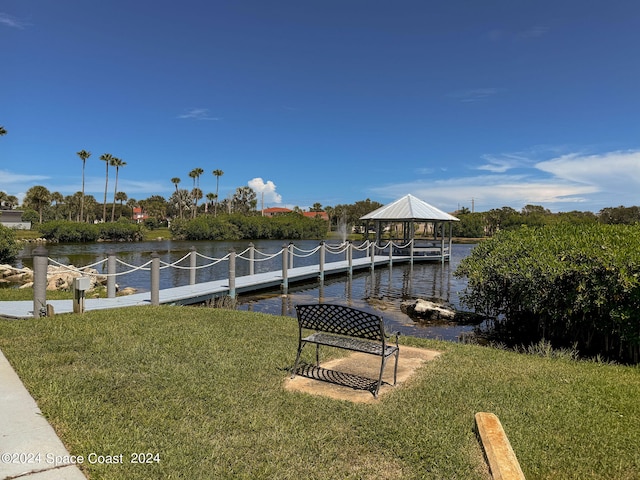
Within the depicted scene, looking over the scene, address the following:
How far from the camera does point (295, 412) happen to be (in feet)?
12.2

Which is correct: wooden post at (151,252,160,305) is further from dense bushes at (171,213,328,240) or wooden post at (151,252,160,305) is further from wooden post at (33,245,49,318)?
dense bushes at (171,213,328,240)

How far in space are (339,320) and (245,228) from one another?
215 ft

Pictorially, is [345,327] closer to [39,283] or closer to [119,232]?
[39,283]

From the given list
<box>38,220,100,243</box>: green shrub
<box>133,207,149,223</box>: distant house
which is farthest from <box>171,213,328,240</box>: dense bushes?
<box>133,207,149,223</box>: distant house

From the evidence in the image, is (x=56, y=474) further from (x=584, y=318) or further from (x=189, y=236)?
(x=189, y=236)

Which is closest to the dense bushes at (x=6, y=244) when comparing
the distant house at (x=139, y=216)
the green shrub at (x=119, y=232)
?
the green shrub at (x=119, y=232)

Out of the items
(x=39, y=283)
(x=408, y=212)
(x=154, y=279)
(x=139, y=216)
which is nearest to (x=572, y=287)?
(x=154, y=279)

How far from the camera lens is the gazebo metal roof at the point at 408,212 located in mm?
27297

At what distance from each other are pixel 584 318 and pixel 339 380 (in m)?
4.60

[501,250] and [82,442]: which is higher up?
[501,250]

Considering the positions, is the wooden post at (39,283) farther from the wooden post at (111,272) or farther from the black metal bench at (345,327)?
the black metal bench at (345,327)

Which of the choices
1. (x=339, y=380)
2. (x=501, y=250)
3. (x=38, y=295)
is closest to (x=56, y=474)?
(x=339, y=380)

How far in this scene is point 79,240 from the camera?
168 ft

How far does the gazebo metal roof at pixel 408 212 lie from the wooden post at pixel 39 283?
20.9 m
